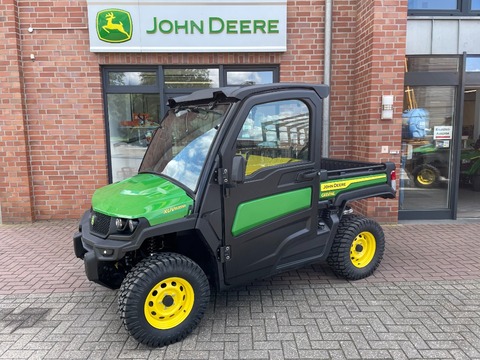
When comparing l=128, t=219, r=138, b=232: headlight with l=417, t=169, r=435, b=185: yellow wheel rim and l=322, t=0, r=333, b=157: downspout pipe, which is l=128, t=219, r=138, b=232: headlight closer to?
l=322, t=0, r=333, b=157: downspout pipe

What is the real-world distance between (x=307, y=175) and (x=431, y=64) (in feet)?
14.5

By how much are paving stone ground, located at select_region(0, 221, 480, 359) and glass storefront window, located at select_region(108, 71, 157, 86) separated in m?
3.28

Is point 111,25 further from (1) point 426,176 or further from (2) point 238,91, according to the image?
(1) point 426,176

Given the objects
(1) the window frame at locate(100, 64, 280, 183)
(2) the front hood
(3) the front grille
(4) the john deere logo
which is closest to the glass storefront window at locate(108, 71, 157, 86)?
(1) the window frame at locate(100, 64, 280, 183)

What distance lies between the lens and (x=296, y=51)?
658 centimetres

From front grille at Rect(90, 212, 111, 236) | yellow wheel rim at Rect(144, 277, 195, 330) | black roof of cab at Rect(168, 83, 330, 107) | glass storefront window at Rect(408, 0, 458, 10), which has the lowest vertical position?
yellow wheel rim at Rect(144, 277, 195, 330)

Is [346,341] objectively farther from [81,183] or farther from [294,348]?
[81,183]

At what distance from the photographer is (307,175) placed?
3.56 m

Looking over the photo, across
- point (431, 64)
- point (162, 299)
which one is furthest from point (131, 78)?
point (431, 64)

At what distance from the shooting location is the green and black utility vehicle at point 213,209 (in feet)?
9.64

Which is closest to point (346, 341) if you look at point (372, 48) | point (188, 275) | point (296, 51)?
point (188, 275)

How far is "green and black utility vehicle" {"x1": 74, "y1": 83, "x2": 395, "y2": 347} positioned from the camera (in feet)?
9.64

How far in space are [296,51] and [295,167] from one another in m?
3.81

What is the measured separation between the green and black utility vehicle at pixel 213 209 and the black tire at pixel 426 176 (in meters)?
3.52
